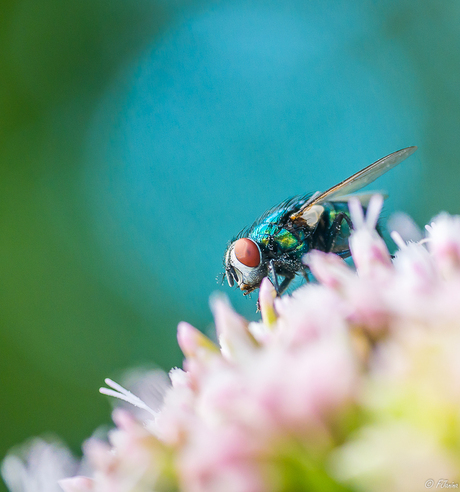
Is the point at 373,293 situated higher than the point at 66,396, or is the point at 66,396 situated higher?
the point at 66,396

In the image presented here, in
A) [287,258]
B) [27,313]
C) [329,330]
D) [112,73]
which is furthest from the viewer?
[112,73]

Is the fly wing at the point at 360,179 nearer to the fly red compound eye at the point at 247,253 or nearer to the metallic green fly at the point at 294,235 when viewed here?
the metallic green fly at the point at 294,235

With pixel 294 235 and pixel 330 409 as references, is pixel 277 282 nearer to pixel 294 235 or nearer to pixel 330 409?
pixel 294 235

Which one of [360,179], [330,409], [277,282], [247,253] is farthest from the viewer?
[360,179]

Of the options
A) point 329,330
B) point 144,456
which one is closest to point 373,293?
point 329,330

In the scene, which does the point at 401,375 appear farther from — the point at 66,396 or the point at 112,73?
the point at 112,73

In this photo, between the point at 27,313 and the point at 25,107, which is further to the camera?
the point at 25,107

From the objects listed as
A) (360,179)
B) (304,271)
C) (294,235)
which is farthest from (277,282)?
(360,179)

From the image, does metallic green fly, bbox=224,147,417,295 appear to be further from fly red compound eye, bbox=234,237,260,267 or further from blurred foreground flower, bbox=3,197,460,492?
blurred foreground flower, bbox=3,197,460,492
